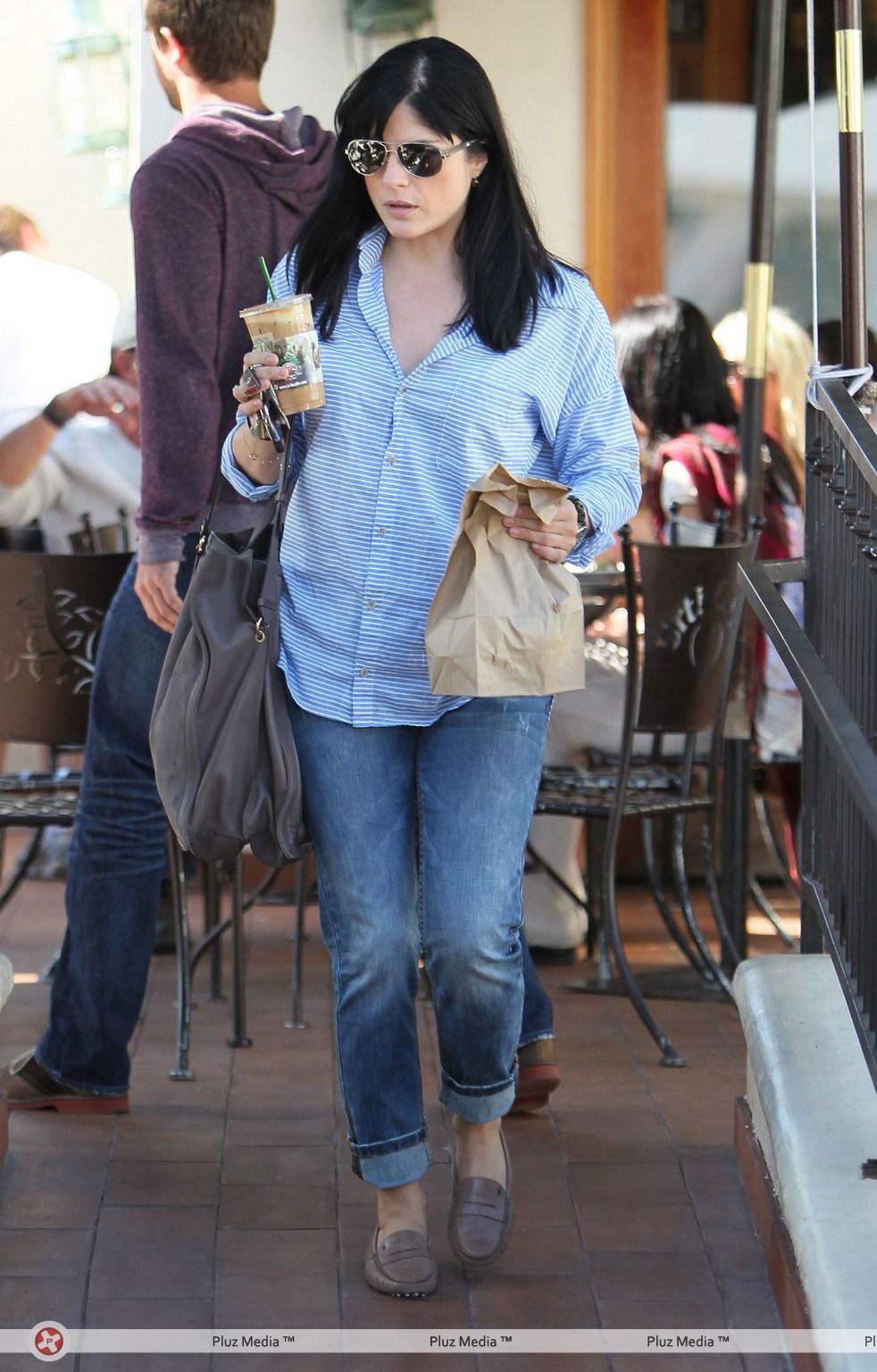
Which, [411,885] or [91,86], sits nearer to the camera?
[411,885]

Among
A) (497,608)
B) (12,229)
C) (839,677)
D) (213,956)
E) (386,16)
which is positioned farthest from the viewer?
(386,16)

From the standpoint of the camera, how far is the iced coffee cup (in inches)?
99.5

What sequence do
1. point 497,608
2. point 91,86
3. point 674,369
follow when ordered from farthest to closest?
point 91,86 → point 674,369 → point 497,608

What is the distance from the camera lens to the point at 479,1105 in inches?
110

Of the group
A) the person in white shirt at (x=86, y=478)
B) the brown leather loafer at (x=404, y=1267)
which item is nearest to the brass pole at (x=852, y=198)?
the brown leather loafer at (x=404, y=1267)

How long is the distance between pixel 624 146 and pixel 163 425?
3443mm

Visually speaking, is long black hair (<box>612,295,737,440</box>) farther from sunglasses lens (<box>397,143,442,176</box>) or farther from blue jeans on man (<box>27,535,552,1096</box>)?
sunglasses lens (<box>397,143,442,176</box>)

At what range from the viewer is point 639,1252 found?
2930mm

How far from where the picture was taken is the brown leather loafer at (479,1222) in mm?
2779

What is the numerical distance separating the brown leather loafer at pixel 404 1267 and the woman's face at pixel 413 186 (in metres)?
1.50

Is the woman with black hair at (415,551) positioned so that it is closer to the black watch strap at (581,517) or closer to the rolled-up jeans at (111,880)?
the black watch strap at (581,517)

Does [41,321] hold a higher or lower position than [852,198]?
lower

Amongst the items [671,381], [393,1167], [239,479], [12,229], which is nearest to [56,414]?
[12,229]

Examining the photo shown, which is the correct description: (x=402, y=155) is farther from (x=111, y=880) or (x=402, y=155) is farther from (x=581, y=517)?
(x=111, y=880)
